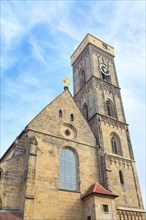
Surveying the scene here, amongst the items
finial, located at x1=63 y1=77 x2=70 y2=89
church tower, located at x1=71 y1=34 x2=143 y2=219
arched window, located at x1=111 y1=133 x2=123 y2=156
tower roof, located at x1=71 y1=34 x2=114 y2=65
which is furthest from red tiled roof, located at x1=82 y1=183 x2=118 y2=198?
tower roof, located at x1=71 y1=34 x2=114 y2=65

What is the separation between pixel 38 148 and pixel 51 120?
3674 mm

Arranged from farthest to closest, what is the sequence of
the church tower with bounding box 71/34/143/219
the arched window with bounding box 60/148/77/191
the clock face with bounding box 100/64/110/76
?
the clock face with bounding box 100/64/110/76, the church tower with bounding box 71/34/143/219, the arched window with bounding box 60/148/77/191

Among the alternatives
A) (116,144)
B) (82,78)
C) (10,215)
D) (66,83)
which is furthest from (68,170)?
(82,78)

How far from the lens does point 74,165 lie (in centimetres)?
2202

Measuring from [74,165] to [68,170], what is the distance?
1.02 m

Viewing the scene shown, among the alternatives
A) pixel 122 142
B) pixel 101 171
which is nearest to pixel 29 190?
pixel 101 171

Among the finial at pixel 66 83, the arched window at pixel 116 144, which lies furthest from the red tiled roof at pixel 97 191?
the finial at pixel 66 83

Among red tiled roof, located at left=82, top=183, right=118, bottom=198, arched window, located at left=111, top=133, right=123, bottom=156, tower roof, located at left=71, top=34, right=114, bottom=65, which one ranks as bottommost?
red tiled roof, located at left=82, top=183, right=118, bottom=198

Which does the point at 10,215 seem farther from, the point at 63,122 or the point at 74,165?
the point at 63,122

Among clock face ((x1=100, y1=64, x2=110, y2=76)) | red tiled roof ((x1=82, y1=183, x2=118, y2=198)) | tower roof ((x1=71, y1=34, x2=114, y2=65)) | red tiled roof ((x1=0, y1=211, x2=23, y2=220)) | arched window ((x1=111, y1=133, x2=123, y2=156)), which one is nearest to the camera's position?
red tiled roof ((x1=0, y1=211, x2=23, y2=220))

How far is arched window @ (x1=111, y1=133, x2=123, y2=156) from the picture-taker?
26.4m

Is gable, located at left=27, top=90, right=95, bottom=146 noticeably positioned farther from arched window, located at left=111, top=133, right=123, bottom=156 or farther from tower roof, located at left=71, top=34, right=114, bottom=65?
tower roof, located at left=71, top=34, right=114, bottom=65

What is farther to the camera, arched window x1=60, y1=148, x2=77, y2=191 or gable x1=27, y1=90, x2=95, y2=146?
gable x1=27, y1=90, x2=95, y2=146

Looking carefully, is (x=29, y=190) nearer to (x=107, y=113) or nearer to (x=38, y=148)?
(x=38, y=148)
